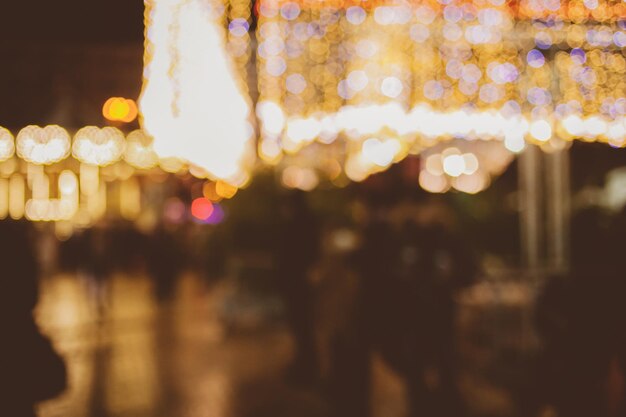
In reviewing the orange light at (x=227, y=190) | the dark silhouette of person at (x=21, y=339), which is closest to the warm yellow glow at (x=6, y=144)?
the orange light at (x=227, y=190)

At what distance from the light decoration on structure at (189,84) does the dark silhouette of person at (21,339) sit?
593cm

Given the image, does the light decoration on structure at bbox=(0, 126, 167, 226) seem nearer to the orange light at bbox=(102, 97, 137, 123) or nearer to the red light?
the red light

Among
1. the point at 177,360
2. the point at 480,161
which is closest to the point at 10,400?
the point at 177,360

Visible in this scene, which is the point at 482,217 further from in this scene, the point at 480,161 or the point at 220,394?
the point at 220,394

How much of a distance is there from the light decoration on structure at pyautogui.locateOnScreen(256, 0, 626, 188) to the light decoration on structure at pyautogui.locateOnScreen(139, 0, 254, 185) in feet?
2.82

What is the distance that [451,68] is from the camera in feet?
27.2

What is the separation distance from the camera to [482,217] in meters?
10.0

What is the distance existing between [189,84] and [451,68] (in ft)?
11.0

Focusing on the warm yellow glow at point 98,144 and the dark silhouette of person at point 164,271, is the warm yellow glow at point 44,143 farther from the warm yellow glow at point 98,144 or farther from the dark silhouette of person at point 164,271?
the dark silhouette of person at point 164,271

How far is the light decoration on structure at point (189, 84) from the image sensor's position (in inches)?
381

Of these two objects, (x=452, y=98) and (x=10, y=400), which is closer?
(x=10, y=400)

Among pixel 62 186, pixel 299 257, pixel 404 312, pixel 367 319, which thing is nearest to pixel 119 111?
pixel 299 257

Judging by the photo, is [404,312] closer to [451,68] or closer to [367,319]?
[367,319]

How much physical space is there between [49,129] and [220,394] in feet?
67.0
